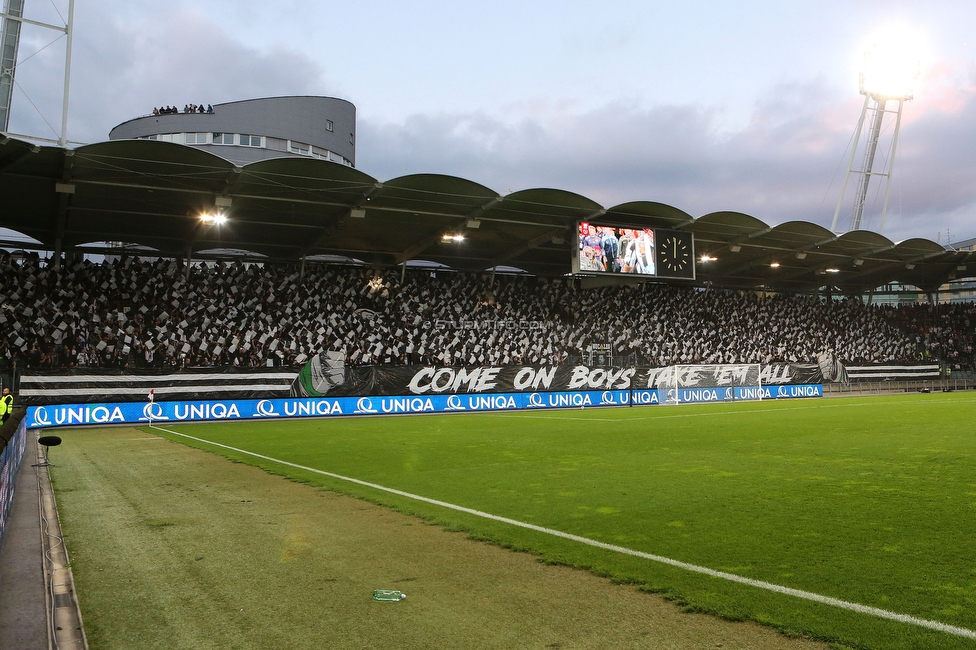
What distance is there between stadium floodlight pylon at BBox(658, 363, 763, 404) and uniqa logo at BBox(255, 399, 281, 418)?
17967 millimetres

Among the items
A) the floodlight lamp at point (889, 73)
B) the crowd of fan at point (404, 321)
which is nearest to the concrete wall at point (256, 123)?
the crowd of fan at point (404, 321)

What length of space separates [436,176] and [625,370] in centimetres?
1450

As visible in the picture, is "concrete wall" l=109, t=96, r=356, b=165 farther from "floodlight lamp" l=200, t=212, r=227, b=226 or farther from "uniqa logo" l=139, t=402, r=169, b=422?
"uniqa logo" l=139, t=402, r=169, b=422

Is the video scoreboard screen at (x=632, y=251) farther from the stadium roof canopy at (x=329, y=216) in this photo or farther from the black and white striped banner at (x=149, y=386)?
the black and white striped banner at (x=149, y=386)

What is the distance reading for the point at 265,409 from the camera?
2639 centimetres

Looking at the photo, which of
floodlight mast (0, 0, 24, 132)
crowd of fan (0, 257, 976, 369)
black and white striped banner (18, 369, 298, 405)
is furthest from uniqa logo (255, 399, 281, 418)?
floodlight mast (0, 0, 24, 132)

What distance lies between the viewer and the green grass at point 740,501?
4.30m

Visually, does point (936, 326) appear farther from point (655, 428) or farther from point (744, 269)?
point (655, 428)

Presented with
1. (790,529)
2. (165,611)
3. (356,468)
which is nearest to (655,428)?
(356,468)

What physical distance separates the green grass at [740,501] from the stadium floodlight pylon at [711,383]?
16.9 m

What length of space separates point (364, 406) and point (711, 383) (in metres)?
17.8

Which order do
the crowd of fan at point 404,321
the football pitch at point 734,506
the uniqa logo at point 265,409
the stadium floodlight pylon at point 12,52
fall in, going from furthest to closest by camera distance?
the crowd of fan at point 404,321 < the uniqa logo at point 265,409 < the stadium floodlight pylon at point 12,52 < the football pitch at point 734,506

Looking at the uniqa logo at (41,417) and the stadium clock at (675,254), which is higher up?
the stadium clock at (675,254)

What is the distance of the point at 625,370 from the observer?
34.5 meters
